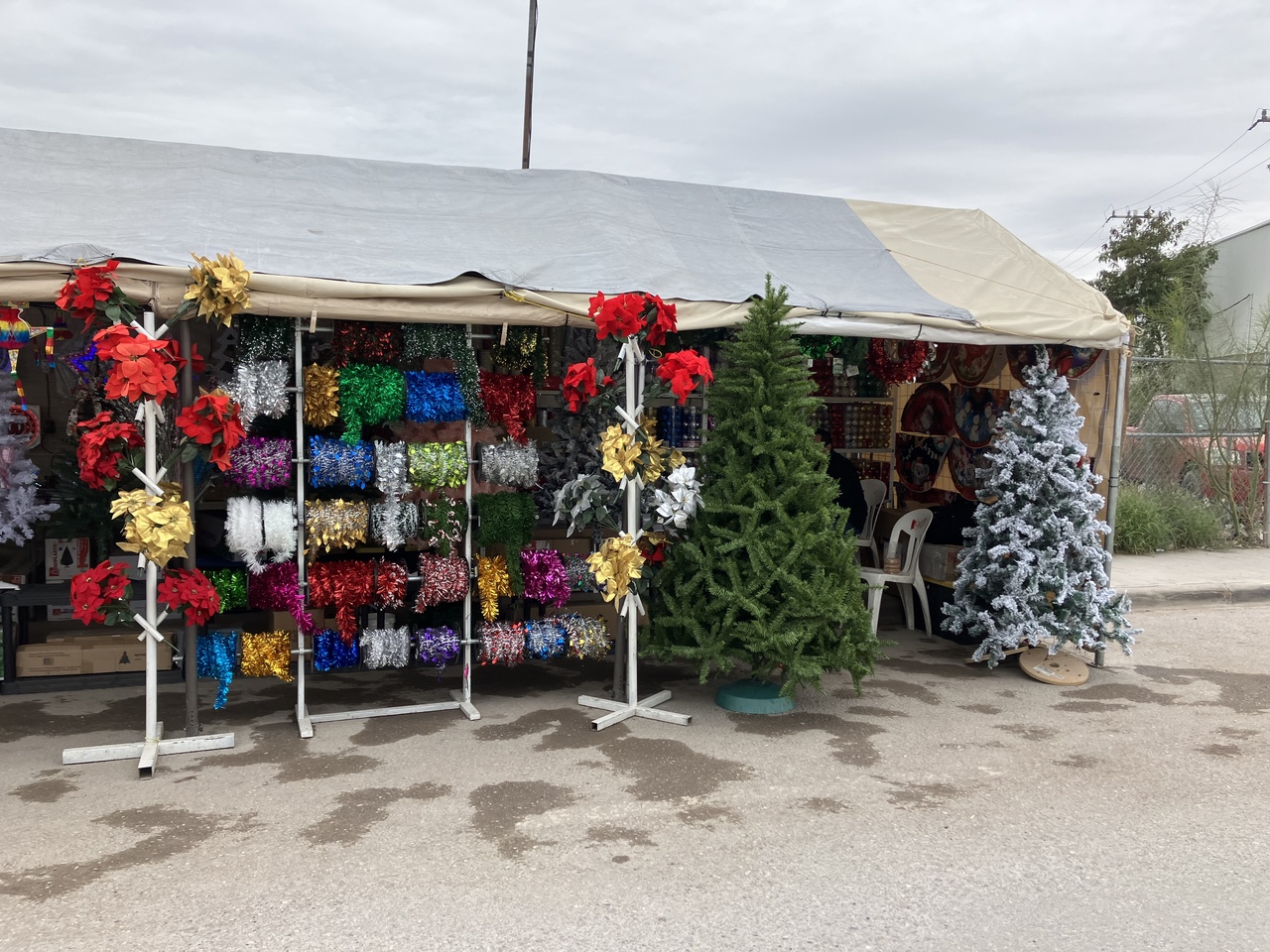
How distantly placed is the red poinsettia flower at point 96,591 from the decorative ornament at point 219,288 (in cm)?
135

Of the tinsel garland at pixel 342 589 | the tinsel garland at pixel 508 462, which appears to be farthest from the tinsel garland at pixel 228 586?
the tinsel garland at pixel 508 462

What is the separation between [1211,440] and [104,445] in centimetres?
1180

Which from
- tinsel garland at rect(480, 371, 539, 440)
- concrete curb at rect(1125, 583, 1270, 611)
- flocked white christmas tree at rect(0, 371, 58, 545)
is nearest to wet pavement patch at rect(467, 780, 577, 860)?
tinsel garland at rect(480, 371, 539, 440)

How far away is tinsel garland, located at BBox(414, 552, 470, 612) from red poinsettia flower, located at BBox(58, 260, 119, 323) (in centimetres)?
209

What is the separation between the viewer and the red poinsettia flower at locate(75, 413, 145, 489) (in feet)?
16.0

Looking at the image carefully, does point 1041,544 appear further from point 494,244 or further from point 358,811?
point 358,811

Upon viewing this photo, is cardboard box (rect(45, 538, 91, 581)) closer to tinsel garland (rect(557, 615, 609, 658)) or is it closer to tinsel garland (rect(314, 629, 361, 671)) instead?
tinsel garland (rect(314, 629, 361, 671))

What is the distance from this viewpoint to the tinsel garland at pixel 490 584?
5.93 meters

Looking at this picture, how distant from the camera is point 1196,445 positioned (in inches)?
487

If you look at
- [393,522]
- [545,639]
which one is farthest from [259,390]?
[545,639]

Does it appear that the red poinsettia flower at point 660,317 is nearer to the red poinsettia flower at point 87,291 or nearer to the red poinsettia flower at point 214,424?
the red poinsettia flower at point 214,424

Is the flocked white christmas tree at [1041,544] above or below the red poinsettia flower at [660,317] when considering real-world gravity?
below

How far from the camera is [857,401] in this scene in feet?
31.2

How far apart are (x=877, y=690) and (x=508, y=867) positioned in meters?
3.34
